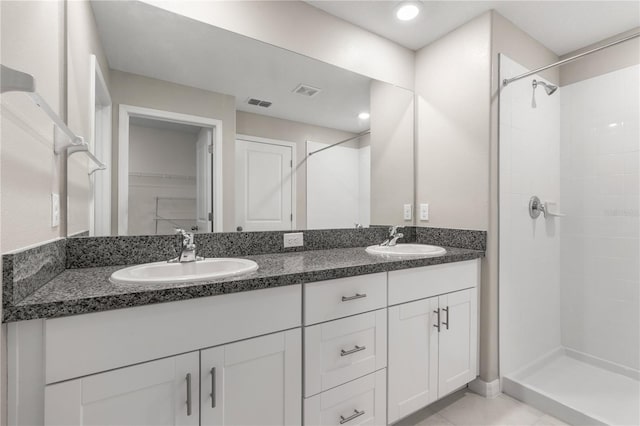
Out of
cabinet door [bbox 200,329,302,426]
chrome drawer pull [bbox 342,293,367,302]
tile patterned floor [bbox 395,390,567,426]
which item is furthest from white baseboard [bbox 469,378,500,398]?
cabinet door [bbox 200,329,302,426]

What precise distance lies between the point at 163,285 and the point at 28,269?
334mm

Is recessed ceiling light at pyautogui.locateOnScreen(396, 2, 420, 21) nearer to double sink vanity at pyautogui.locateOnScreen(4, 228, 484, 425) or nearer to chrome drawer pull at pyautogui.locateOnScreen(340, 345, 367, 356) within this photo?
double sink vanity at pyautogui.locateOnScreen(4, 228, 484, 425)

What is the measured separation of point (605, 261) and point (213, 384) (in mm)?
2680

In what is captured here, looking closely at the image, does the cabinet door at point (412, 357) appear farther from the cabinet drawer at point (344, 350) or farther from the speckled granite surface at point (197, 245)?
the speckled granite surface at point (197, 245)

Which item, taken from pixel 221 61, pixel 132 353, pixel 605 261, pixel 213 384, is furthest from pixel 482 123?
pixel 132 353

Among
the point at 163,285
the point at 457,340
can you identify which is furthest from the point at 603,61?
the point at 163,285

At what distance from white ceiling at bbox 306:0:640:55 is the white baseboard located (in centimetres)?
227

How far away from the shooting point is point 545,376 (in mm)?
2064

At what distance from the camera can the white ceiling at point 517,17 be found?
6.05ft

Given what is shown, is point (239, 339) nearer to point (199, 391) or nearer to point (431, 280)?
point (199, 391)

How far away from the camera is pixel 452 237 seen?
207 centimetres

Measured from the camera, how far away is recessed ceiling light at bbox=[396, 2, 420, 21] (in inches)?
71.0

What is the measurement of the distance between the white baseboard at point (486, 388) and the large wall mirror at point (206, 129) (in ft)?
3.85

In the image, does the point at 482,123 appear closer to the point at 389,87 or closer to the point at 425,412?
the point at 389,87
